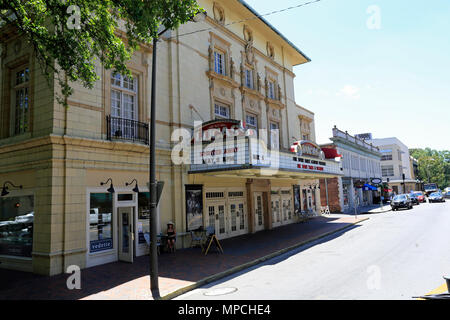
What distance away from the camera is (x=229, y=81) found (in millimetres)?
19078

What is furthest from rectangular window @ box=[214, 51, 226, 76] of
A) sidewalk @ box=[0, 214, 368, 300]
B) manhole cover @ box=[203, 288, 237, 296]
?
manhole cover @ box=[203, 288, 237, 296]

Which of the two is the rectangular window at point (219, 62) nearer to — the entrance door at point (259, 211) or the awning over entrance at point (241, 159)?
the awning over entrance at point (241, 159)

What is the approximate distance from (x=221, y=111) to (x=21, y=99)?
1042 centimetres

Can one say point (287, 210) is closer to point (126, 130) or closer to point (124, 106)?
point (126, 130)

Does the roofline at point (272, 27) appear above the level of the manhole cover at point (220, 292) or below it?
above

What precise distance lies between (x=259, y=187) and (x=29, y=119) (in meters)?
13.9

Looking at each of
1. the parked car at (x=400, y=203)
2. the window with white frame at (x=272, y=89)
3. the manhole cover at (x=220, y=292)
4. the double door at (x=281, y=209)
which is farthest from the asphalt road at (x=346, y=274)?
the parked car at (x=400, y=203)

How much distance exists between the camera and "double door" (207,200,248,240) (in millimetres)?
16938

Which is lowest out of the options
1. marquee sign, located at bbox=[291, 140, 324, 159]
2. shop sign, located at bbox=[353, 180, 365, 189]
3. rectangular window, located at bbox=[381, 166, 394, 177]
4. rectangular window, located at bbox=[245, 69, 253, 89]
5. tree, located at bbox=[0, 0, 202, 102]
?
shop sign, located at bbox=[353, 180, 365, 189]

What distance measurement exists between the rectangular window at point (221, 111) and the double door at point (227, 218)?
17.1 ft

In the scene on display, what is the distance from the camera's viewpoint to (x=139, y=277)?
9477 mm

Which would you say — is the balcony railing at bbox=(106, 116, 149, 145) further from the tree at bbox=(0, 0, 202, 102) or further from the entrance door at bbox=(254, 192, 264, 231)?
the entrance door at bbox=(254, 192, 264, 231)

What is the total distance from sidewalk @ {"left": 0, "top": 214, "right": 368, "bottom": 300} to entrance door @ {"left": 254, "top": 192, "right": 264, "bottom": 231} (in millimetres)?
6585

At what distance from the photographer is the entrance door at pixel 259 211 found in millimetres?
20641
